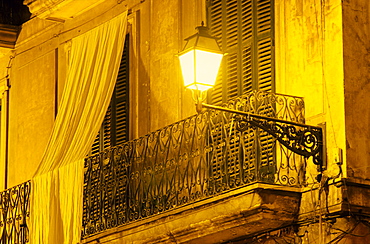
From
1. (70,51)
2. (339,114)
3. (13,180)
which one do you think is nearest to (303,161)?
(339,114)

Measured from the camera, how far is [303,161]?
1302 cm

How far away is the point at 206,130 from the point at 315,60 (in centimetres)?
152

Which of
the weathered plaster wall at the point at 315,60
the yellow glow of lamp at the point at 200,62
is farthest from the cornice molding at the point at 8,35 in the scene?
the yellow glow of lamp at the point at 200,62

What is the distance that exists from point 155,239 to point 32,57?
18.1ft

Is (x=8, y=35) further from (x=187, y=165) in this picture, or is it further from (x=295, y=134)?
Answer: (x=295, y=134)

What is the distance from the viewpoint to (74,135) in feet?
53.1

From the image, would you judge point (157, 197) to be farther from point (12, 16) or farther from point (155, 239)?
point (12, 16)

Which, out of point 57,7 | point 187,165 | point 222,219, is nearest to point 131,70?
point 57,7

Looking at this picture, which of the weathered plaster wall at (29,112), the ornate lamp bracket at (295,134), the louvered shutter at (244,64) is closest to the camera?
the ornate lamp bracket at (295,134)

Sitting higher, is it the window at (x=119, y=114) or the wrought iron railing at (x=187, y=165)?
the window at (x=119, y=114)

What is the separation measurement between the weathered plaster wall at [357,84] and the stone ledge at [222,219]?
2.41ft

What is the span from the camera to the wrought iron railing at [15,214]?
16.8 m

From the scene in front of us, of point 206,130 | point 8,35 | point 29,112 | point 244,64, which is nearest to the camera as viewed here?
point 206,130

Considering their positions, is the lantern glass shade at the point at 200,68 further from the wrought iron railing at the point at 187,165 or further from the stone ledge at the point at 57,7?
the stone ledge at the point at 57,7
